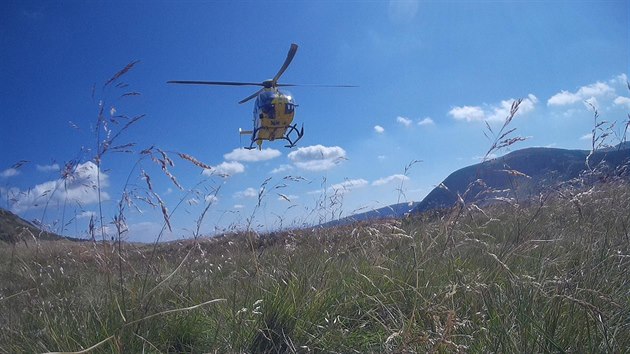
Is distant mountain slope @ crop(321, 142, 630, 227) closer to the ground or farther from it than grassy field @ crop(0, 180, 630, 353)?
farther from it

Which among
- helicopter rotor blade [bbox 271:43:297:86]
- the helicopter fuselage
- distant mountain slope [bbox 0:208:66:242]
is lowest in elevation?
distant mountain slope [bbox 0:208:66:242]

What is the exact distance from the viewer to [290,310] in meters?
2.54

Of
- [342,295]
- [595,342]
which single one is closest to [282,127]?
[342,295]

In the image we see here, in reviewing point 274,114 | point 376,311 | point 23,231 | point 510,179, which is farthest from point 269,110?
point 376,311

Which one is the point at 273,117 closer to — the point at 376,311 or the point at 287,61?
the point at 287,61

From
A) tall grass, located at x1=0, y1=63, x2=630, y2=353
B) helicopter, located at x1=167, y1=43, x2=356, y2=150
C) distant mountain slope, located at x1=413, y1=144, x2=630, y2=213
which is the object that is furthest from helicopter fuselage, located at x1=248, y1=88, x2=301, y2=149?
tall grass, located at x1=0, y1=63, x2=630, y2=353

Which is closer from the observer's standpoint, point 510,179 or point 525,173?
point 525,173

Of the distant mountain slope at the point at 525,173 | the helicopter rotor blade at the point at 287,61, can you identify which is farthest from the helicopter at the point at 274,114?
the distant mountain slope at the point at 525,173

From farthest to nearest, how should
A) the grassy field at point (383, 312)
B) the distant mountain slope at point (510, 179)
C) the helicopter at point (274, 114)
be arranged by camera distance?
the helicopter at point (274, 114) < the distant mountain slope at point (510, 179) < the grassy field at point (383, 312)

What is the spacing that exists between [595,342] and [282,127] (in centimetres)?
1318

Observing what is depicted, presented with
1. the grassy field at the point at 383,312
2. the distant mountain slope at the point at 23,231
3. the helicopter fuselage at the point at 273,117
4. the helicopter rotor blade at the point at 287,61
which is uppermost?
the helicopter rotor blade at the point at 287,61

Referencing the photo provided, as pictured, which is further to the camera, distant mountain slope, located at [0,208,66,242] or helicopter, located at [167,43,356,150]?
helicopter, located at [167,43,356,150]

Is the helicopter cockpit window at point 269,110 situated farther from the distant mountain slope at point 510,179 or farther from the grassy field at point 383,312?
the grassy field at point 383,312

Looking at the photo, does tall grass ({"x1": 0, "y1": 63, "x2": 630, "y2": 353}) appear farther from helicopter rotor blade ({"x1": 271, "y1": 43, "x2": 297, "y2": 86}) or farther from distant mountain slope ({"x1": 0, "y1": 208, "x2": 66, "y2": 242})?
helicopter rotor blade ({"x1": 271, "y1": 43, "x2": 297, "y2": 86})
